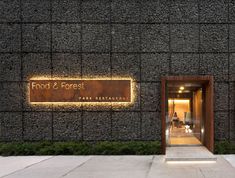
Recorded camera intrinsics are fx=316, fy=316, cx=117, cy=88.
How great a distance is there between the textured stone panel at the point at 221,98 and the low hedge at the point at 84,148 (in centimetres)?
330

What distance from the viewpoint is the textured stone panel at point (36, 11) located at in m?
15.1

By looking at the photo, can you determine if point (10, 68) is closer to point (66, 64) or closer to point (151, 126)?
point (66, 64)

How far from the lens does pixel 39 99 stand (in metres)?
15.0

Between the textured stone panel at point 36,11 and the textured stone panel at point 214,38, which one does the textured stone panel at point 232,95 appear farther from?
the textured stone panel at point 36,11

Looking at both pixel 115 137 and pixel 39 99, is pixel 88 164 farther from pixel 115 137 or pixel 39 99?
pixel 39 99

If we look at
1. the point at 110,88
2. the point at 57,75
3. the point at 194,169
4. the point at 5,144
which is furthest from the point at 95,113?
the point at 194,169

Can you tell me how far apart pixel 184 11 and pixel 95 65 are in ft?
16.2

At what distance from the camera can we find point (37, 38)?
1510 cm

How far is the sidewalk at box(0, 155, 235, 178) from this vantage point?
10477mm

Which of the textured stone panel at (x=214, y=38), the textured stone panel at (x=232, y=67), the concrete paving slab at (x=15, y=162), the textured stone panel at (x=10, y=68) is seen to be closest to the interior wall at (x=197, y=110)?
the textured stone panel at (x=232, y=67)

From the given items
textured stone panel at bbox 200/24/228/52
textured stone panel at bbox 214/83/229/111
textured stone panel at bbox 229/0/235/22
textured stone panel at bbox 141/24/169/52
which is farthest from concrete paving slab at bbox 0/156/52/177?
textured stone panel at bbox 229/0/235/22

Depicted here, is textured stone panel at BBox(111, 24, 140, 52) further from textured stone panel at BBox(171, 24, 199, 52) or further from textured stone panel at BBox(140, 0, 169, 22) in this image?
textured stone panel at BBox(171, 24, 199, 52)

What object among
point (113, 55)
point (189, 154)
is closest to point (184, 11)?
point (113, 55)

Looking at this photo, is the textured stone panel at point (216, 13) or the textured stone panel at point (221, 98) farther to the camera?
the textured stone panel at point (216, 13)
